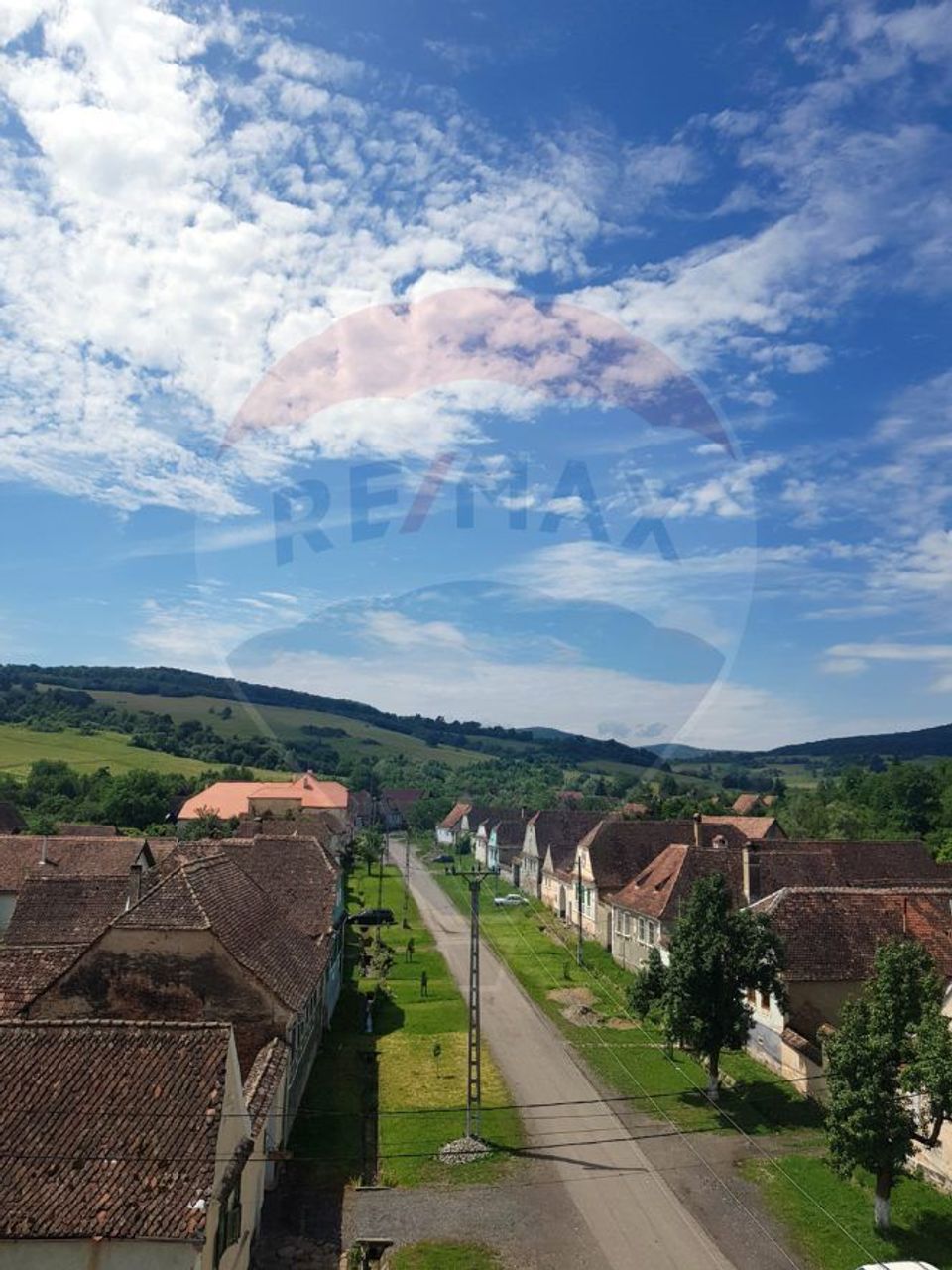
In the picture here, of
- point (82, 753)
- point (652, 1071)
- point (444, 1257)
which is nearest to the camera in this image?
point (444, 1257)

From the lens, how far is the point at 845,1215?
22922 mm

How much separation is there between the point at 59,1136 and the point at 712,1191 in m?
16.4

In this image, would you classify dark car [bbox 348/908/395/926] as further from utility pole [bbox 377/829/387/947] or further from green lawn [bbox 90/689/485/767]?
green lawn [bbox 90/689/485/767]

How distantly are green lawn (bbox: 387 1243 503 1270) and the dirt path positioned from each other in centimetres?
257

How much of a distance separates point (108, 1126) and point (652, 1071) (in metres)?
22.2

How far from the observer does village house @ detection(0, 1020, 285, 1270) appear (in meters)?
14.7

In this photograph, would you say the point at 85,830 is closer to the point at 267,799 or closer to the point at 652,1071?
the point at 267,799

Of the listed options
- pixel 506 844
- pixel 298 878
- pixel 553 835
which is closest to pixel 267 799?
pixel 506 844

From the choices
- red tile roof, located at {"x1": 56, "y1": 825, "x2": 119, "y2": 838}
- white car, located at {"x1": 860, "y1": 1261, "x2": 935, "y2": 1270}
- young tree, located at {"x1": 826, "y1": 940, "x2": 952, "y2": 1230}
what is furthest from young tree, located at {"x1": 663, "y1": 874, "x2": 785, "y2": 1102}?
red tile roof, located at {"x1": 56, "y1": 825, "x2": 119, "y2": 838}

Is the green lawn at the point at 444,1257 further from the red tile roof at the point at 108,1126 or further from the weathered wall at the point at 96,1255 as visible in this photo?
the weathered wall at the point at 96,1255

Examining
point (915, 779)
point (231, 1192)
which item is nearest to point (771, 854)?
point (231, 1192)

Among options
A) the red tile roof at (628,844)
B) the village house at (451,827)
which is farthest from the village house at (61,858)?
the village house at (451,827)

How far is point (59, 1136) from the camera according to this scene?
16.1 m

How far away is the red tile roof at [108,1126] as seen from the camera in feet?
48.7
